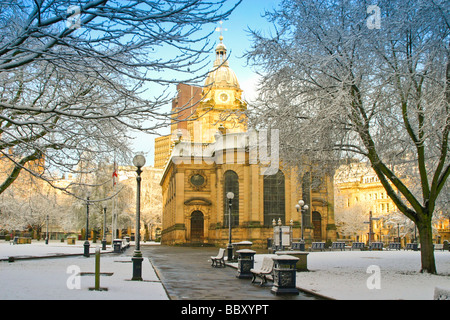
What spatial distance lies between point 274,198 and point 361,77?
41.1 m

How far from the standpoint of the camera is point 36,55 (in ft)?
31.3

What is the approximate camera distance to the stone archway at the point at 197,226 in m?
61.9

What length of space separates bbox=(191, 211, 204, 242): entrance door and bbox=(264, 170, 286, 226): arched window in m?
9.62

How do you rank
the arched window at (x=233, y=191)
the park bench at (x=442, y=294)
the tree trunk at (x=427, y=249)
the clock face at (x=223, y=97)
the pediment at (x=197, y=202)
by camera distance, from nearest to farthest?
the park bench at (x=442, y=294) → the tree trunk at (x=427, y=249) → the arched window at (x=233, y=191) → the pediment at (x=197, y=202) → the clock face at (x=223, y=97)

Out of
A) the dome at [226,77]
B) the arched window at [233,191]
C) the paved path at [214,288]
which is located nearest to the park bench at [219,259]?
the paved path at [214,288]

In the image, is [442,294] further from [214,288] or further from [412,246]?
[412,246]

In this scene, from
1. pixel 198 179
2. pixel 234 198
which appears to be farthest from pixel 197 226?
pixel 234 198

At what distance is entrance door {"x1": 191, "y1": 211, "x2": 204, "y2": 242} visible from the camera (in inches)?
2438

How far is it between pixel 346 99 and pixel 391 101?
336 cm

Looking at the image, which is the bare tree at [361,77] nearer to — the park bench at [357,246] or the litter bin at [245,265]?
the litter bin at [245,265]

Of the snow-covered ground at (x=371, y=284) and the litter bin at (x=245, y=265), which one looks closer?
the snow-covered ground at (x=371, y=284)

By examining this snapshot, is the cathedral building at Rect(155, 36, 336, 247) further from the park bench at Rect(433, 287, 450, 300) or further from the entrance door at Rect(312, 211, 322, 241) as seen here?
the park bench at Rect(433, 287, 450, 300)

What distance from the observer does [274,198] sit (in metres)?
57.2
